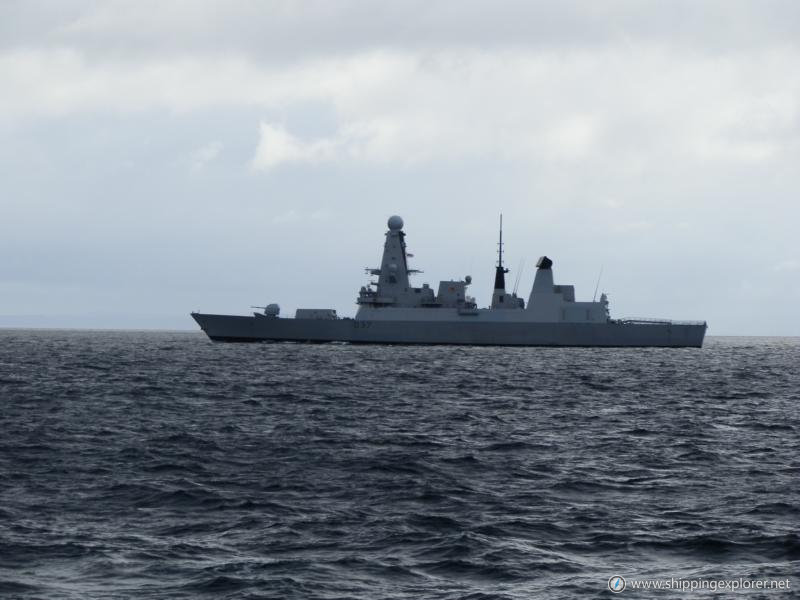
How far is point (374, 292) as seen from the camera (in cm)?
6769

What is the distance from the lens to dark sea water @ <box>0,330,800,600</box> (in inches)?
336

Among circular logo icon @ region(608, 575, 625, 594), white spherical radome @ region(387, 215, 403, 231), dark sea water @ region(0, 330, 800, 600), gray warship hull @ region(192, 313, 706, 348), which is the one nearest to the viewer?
circular logo icon @ region(608, 575, 625, 594)

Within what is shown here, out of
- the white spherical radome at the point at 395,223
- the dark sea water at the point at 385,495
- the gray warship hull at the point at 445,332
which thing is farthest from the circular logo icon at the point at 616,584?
the white spherical radome at the point at 395,223

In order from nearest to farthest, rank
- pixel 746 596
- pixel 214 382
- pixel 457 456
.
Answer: pixel 746 596 → pixel 457 456 → pixel 214 382

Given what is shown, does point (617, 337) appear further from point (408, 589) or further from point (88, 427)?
point (408, 589)

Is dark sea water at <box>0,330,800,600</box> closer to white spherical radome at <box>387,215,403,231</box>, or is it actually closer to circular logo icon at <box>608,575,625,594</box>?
circular logo icon at <box>608,575,625,594</box>

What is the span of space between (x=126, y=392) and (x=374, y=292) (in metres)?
40.1

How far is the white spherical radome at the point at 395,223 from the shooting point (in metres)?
70.7

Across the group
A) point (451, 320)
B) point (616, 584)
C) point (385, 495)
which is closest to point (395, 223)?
point (451, 320)

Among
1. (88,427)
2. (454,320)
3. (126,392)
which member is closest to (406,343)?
(454,320)

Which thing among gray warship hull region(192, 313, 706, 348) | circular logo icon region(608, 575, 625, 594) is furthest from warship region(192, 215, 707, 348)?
circular logo icon region(608, 575, 625, 594)

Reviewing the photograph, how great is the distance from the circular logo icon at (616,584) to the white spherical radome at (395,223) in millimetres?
62828

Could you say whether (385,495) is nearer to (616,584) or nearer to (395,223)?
(616,584)

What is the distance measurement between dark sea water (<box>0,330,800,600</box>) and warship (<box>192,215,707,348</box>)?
126 ft
